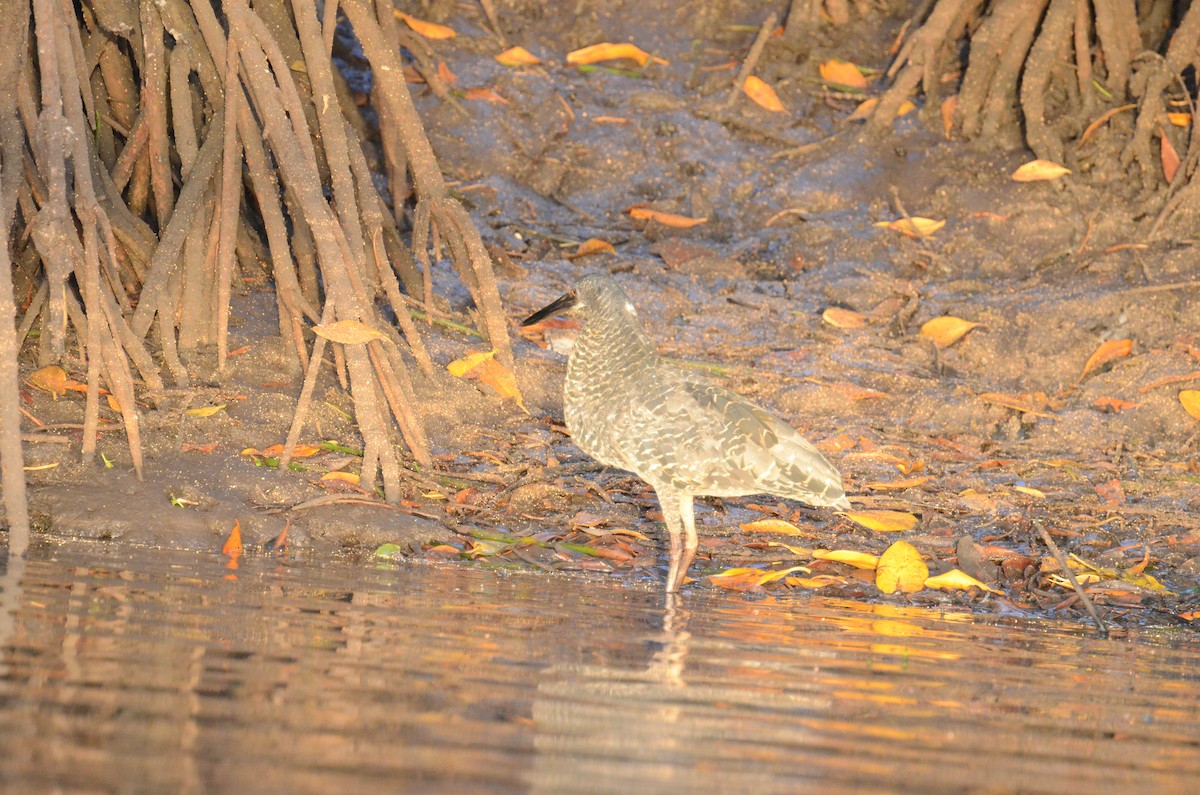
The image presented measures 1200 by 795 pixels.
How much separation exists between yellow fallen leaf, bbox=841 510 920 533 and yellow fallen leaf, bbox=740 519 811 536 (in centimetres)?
25

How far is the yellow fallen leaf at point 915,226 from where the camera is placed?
10.3 meters

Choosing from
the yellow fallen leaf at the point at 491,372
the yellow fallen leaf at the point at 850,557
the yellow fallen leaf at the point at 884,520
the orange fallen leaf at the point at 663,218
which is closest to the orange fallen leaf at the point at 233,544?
the yellow fallen leaf at the point at 491,372

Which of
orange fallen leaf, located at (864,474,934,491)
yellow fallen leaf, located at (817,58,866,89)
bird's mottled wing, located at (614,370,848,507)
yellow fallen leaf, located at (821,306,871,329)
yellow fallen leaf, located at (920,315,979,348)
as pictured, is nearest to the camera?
bird's mottled wing, located at (614,370,848,507)

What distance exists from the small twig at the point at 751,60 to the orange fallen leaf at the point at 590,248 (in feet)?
6.90

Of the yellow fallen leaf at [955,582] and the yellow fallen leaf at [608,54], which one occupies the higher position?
the yellow fallen leaf at [608,54]

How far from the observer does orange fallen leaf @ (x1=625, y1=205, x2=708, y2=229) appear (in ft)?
34.5

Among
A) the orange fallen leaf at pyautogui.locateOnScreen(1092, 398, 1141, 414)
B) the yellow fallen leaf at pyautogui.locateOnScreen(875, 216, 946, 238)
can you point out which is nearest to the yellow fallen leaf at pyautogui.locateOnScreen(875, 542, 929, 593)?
the orange fallen leaf at pyautogui.locateOnScreen(1092, 398, 1141, 414)

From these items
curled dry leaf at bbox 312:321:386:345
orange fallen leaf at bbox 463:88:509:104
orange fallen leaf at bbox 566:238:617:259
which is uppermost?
orange fallen leaf at bbox 463:88:509:104

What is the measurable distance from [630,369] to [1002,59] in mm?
5559

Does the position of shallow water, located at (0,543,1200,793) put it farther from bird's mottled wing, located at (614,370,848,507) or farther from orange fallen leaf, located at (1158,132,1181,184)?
orange fallen leaf, located at (1158,132,1181,184)

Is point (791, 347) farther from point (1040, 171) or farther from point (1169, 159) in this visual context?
point (1169, 159)

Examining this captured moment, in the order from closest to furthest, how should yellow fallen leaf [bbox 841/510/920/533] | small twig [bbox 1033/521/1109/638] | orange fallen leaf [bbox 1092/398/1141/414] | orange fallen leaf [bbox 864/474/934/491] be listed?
1. small twig [bbox 1033/521/1109/638]
2. yellow fallen leaf [bbox 841/510/920/533]
3. orange fallen leaf [bbox 864/474/934/491]
4. orange fallen leaf [bbox 1092/398/1141/414]

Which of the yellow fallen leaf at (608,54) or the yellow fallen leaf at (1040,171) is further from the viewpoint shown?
the yellow fallen leaf at (608,54)

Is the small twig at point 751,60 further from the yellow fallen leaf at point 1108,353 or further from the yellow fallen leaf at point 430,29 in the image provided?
the yellow fallen leaf at point 1108,353
